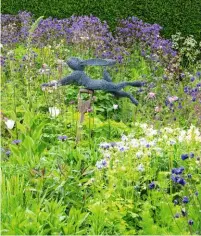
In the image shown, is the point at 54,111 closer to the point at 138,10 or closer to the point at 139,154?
the point at 139,154

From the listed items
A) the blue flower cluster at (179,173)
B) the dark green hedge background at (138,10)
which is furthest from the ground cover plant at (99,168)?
the dark green hedge background at (138,10)

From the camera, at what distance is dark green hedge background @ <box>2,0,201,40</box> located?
937cm

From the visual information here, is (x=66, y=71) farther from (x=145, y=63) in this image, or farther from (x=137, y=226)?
(x=137, y=226)

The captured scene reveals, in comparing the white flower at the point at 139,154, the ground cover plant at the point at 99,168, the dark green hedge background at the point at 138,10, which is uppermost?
the white flower at the point at 139,154

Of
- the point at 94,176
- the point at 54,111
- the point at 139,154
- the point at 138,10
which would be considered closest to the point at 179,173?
the point at 139,154

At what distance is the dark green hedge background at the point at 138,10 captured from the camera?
9.37 metres

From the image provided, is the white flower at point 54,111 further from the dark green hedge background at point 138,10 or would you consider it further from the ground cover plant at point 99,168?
the dark green hedge background at point 138,10

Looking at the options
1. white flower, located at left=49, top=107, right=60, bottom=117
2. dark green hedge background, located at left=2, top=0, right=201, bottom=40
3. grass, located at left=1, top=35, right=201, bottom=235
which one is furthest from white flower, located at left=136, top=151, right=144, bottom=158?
dark green hedge background, located at left=2, top=0, right=201, bottom=40

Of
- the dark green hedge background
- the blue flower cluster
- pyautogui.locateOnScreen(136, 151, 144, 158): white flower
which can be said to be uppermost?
the blue flower cluster

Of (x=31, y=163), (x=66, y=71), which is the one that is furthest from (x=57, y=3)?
(x=31, y=163)

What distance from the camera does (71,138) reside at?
174 inches

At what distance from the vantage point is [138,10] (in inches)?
371

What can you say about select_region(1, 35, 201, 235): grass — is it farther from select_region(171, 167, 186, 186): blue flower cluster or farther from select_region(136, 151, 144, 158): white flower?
select_region(171, 167, 186, 186): blue flower cluster

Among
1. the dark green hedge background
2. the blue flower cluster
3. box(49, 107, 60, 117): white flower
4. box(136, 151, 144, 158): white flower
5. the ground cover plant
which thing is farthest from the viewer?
the dark green hedge background
